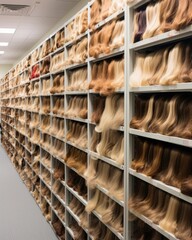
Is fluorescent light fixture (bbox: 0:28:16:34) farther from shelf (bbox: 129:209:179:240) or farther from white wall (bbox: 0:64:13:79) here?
white wall (bbox: 0:64:13:79)

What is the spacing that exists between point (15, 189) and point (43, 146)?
1876mm

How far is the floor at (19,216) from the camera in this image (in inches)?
157

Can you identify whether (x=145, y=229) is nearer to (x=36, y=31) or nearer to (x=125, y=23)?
(x=125, y=23)

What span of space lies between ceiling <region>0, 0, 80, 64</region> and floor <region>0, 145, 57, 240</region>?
3.19m

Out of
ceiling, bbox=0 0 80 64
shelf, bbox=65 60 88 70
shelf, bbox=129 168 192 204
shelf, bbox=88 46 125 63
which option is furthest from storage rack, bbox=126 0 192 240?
ceiling, bbox=0 0 80 64

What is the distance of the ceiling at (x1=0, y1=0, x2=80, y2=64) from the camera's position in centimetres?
485

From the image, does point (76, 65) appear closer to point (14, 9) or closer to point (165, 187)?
point (165, 187)

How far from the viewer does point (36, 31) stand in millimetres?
6957

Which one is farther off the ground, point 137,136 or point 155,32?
point 155,32

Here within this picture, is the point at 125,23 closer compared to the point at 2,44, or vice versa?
the point at 125,23

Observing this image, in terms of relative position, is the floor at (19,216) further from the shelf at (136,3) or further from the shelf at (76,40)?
the shelf at (136,3)

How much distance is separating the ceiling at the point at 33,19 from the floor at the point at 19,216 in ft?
10.5

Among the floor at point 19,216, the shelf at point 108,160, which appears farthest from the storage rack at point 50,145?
the floor at point 19,216

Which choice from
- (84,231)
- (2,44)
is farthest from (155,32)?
(2,44)
